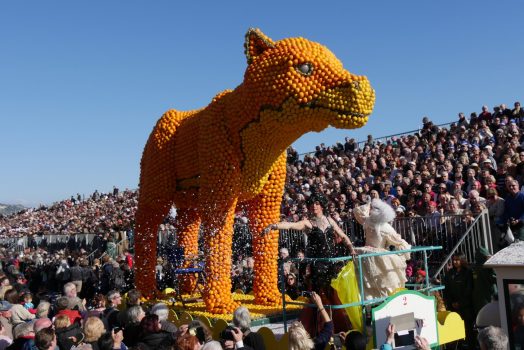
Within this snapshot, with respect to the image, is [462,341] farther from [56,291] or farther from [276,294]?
[56,291]

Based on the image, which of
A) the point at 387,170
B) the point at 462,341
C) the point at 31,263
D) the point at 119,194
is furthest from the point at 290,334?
the point at 119,194

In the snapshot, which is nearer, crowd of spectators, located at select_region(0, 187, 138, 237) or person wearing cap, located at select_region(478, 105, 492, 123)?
person wearing cap, located at select_region(478, 105, 492, 123)

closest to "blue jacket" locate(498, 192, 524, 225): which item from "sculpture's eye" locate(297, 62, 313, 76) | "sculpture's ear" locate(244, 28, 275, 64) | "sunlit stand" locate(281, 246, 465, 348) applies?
"sunlit stand" locate(281, 246, 465, 348)

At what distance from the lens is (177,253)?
27.0ft

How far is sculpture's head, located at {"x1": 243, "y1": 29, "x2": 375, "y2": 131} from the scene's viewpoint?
573 centimetres

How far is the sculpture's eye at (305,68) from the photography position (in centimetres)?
594

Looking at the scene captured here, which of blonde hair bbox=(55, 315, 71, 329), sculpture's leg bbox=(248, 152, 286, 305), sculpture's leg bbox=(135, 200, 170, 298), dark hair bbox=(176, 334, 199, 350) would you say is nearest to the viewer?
dark hair bbox=(176, 334, 199, 350)

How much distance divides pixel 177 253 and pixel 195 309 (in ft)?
4.76

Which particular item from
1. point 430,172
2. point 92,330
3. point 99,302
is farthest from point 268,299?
point 430,172

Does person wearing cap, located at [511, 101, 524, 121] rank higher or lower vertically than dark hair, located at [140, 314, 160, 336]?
higher

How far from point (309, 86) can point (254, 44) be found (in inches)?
43.2

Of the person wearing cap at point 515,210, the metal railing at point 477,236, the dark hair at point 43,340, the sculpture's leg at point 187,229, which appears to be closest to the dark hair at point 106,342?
the dark hair at point 43,340

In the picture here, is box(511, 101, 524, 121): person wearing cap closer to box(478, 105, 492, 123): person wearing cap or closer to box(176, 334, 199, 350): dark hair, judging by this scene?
box(478, 105, 492, 123): person wearing cap

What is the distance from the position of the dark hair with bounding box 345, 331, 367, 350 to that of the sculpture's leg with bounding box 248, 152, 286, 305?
2.69 meters
